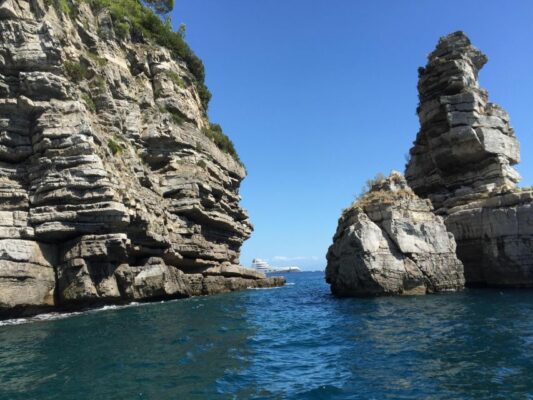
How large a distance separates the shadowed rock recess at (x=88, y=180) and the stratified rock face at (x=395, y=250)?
615 inches

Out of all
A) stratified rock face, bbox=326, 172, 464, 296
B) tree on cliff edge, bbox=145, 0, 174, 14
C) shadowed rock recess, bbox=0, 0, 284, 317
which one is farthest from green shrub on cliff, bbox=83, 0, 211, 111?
stratified rock face, bbox=326, 172, 464, 296

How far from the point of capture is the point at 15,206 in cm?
3005

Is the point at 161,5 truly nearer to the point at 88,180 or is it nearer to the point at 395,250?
the point at 88,180

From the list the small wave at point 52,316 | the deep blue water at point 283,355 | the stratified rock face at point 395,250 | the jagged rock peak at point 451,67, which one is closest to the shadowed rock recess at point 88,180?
the small wave at point 52,316

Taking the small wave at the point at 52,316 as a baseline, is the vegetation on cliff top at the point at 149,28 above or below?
above

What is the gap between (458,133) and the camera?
1768 inches

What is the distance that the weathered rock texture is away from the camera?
36500 millimetres

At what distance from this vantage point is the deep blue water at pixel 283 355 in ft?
38.5

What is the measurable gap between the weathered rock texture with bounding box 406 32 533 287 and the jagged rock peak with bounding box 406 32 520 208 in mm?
94

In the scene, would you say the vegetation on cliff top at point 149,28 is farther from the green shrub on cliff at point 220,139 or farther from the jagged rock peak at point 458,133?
the jagged rock peak at point 458,133

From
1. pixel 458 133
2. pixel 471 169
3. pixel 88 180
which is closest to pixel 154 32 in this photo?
pixel 88 180

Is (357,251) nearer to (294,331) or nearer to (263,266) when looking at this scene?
(294,331)

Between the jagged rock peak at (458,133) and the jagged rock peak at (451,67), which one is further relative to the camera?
the jagged rock peak at (451,67)

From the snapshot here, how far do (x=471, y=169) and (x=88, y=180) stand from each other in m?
37.3
